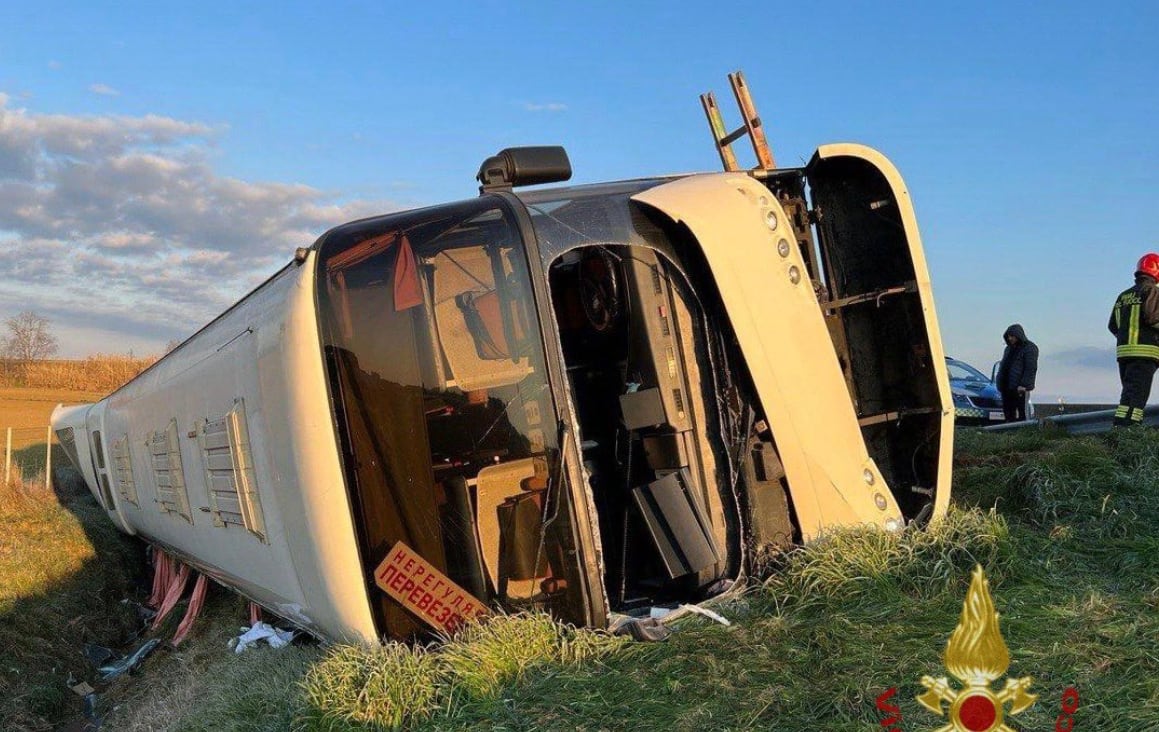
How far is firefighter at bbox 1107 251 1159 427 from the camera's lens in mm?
8328

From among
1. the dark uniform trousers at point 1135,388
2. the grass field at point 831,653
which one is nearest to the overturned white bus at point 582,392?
the grass field at point 831,653

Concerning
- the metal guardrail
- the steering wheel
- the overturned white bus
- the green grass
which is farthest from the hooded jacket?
the green grass

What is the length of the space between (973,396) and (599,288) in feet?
37.8

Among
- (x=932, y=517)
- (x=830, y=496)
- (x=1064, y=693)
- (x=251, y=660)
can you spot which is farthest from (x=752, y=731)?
(x=251, y=660)

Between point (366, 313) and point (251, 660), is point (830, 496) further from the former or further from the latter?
point (251, 660)

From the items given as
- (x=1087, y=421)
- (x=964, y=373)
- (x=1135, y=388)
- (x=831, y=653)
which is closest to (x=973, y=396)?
(x=964, y=373)

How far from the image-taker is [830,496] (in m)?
4.79

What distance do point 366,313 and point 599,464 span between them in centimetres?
179

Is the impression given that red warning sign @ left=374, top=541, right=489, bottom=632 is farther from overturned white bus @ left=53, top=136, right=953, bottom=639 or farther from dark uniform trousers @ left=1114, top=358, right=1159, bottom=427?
dark uniform trousers @ left=1114, top=358, right=1159, bottom=427

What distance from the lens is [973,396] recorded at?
49.3 feet

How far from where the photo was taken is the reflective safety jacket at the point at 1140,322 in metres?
8.30

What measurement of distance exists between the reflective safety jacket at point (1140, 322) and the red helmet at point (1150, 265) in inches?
2.1

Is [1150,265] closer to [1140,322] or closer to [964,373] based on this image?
[1140,322]

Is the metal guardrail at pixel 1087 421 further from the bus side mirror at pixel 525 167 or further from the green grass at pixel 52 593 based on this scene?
the green grass at pixel 52 593
